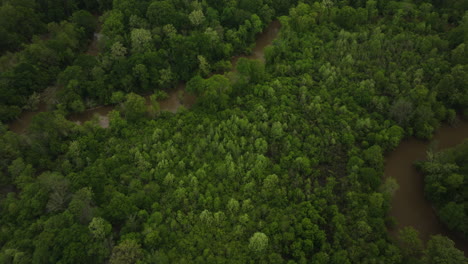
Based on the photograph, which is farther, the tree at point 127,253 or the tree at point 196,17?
the tree at point 196,17

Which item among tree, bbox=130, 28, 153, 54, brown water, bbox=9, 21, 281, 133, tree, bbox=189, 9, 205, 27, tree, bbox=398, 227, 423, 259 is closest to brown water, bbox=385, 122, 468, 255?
tree, bbox=398, 227, 423, 259

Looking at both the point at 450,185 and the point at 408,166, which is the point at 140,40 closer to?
the point at 408,166

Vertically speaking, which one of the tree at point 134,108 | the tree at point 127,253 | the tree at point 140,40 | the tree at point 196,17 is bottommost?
the tree at point 127,253

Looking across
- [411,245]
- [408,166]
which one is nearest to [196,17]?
[408,166]

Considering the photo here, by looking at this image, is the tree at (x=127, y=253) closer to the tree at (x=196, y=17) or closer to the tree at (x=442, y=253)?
the tree at (x=442, y=253)

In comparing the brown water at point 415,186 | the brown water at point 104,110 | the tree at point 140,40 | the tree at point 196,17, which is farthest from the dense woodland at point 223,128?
the brown water at point 415,186
